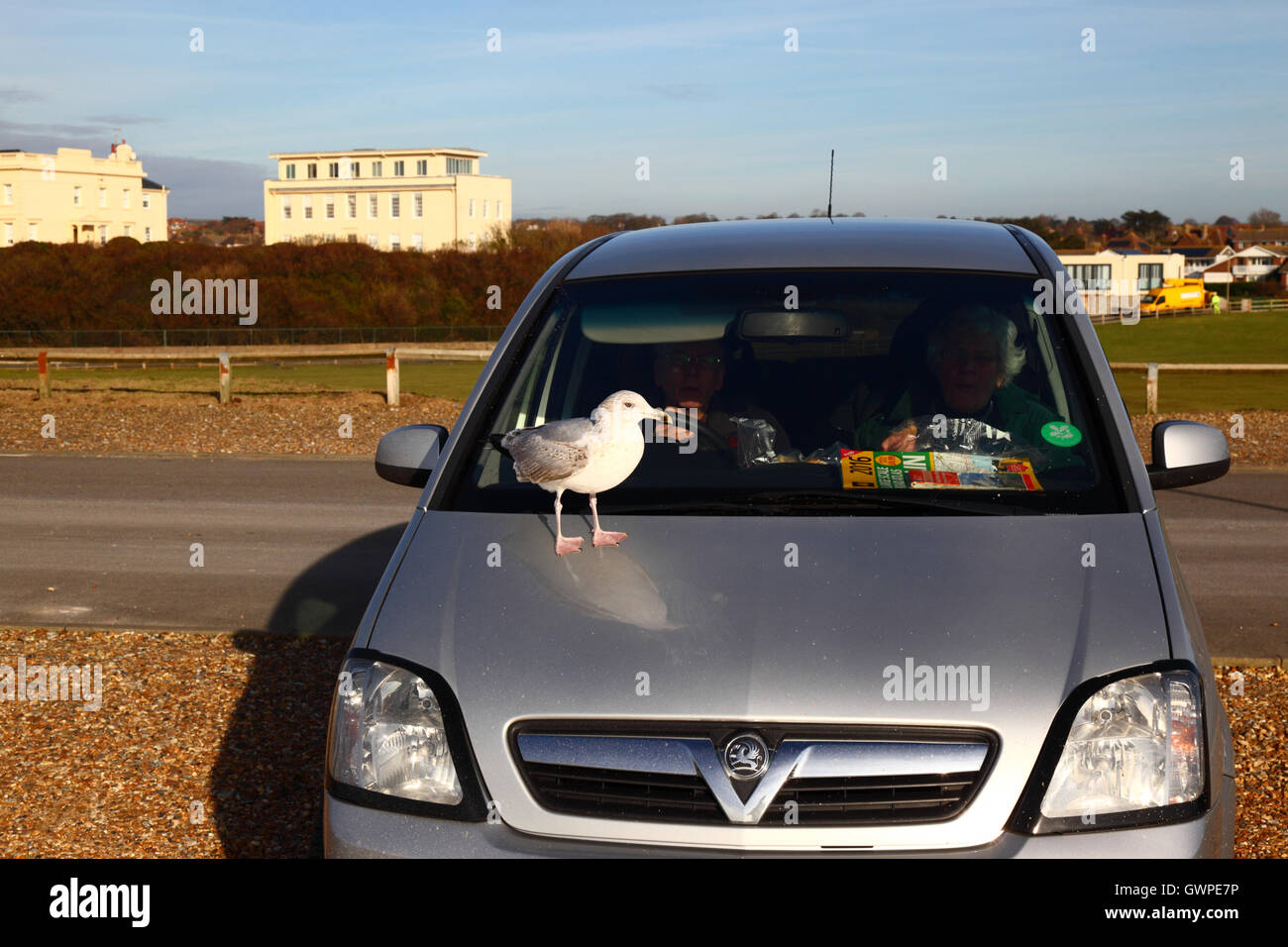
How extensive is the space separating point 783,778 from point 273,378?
32301mm

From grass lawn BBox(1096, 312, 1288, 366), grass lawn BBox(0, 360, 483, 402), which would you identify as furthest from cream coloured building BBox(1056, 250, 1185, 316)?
grass lawn BBox(0, 360, 483, 402)

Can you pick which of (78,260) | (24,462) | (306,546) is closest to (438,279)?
(78,260)

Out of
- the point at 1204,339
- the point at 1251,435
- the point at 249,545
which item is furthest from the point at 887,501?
the point at 1204,339

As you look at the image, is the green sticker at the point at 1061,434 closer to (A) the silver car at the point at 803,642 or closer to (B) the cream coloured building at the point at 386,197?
(A) the silver car at the point at 803,642

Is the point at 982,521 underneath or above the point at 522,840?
above

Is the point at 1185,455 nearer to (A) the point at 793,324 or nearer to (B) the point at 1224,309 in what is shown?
(A) the point at 793,324

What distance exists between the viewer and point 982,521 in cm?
325

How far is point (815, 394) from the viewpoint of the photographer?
13.5ft

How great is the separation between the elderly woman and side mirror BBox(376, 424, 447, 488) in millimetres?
1295

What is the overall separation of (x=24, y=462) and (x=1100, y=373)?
15.1 m

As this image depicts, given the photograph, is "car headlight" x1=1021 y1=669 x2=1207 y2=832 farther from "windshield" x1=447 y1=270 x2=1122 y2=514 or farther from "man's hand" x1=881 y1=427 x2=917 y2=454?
"man's hand" x1=881 y1=427 x2=917 y2=454

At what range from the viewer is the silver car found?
2.60 m
